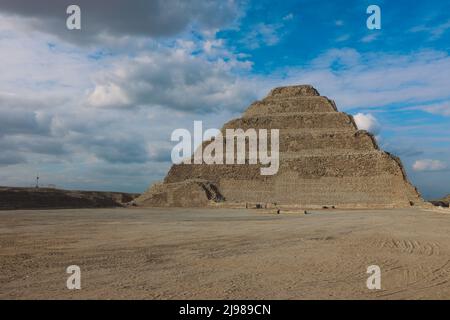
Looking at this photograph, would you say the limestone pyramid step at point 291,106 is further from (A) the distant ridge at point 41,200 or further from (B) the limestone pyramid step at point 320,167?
(A) the distant ridge at point 41,200

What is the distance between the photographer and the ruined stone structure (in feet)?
174

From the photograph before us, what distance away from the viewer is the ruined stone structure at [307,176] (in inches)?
2089

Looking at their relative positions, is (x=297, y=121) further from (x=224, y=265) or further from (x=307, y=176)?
(x=224, y=265)

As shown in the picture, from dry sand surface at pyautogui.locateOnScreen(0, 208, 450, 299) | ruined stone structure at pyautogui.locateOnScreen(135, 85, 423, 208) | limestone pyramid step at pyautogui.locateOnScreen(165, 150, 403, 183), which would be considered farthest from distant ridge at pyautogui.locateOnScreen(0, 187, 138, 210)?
dry sand surface at pyautogui.locateOnScreen(0, 208, 450, 299)

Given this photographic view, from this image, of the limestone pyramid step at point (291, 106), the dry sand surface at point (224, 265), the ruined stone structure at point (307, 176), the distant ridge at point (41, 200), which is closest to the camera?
the dry sand surface at point (224, 265)

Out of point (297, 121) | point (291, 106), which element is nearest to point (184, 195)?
point (297, 121)

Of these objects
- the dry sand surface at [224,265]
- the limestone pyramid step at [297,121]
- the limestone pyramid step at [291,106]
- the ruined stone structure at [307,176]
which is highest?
the limestone pyramid step at [291,106]

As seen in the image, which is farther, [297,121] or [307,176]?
[297,121]

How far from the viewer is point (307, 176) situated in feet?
190

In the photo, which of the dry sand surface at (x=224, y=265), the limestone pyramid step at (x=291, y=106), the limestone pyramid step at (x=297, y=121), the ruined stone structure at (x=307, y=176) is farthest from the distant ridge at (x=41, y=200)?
the limestone pyramid step at (x=291, y=106)

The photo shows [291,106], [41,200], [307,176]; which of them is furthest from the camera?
[291,106]

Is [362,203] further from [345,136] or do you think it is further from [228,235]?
[228,235]

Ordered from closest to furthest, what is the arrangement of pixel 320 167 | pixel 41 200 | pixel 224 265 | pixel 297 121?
pixel 224 265 → pixel 41 200 → pixel 320 167 → pixel 297 121
